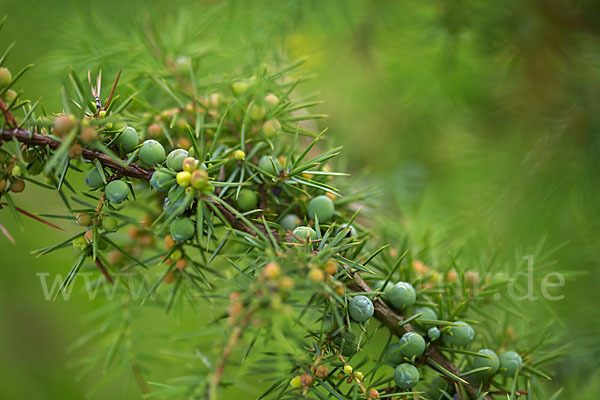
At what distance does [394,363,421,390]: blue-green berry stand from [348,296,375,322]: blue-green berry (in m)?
0.04

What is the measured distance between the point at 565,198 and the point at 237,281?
1.74 feet

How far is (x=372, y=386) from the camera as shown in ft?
0.93

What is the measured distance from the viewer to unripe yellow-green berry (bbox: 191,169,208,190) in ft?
0.75

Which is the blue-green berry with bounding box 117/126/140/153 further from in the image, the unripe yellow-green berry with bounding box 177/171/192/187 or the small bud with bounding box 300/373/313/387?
the small bud with bounding box 300/373/313/387

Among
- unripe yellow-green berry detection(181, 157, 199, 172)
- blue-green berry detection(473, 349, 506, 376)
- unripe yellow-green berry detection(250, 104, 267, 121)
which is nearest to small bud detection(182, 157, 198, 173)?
unripe yellow-green berry detection(181, 157, 199, 172)

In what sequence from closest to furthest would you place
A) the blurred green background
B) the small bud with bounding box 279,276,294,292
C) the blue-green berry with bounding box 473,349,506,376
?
the small bud with bounding box 279,276,294,292 → the blue-green berry with bounding box 473,349,506,376 → the blurred green background

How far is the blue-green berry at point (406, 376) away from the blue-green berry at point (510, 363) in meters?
0.09

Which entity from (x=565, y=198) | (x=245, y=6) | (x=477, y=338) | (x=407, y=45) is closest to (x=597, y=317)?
(x=565, y=198)

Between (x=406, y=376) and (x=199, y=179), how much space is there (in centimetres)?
16

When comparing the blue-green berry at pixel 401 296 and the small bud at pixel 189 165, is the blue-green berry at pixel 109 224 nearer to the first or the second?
the small bud at pixel 189 165

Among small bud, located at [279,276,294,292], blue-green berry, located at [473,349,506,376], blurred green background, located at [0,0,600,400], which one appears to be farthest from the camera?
blurred green background, located at [0,0,600,400]

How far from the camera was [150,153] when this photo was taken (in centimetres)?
25

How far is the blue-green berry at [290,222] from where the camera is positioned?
0.98 ft

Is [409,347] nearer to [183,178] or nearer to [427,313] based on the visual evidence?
[427,313]
